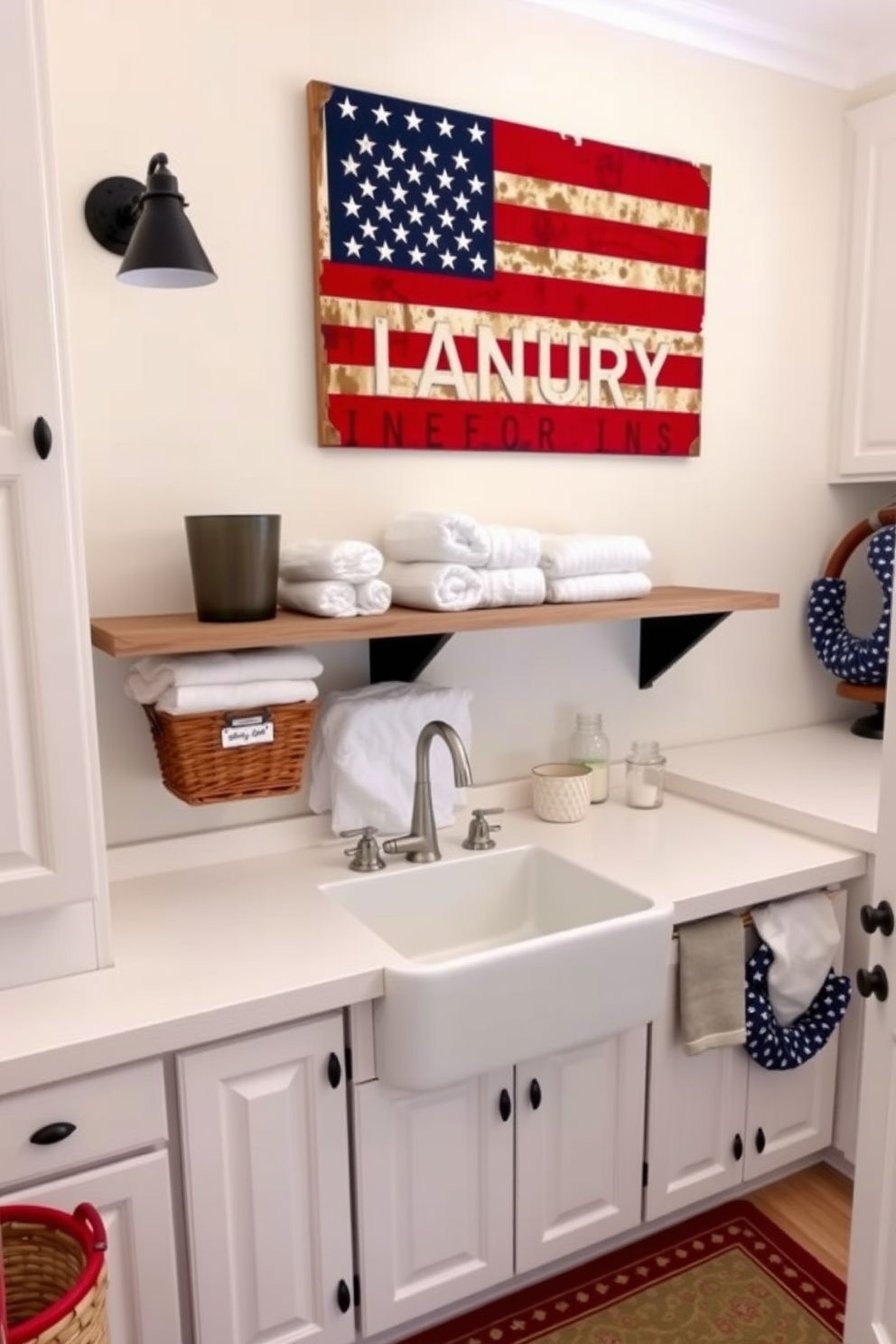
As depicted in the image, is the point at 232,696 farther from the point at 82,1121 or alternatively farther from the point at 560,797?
the point at 560,797

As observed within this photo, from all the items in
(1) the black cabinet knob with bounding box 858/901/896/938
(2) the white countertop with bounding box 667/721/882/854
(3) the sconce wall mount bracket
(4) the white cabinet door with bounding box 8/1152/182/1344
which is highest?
(3) the sconce wall mount bracket

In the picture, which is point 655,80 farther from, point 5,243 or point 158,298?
point 5,243

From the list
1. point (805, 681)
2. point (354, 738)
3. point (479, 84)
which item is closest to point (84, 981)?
point (354, 738)

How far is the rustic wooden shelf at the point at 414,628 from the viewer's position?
1.63 meters

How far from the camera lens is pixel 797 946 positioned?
78.3 inches

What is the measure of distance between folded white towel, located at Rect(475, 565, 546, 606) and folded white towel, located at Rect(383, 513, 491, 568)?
37 mm

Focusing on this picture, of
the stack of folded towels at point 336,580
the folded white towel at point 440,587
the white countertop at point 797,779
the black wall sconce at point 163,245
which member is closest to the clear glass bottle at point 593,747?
the white countertop at point 797,779

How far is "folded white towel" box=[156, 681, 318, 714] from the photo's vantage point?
1.69m

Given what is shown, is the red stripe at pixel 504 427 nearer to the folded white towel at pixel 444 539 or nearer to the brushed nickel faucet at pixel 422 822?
the folded white towel at pixel 444 539

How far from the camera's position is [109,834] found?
1914 millimetres

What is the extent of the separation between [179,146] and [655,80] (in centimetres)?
116

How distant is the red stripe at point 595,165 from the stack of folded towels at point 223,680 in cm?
116

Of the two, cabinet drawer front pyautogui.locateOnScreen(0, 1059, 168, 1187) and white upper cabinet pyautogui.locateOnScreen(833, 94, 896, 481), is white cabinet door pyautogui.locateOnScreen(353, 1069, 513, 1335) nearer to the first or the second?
cabinet drawer front pyautogui.locateOnScreen(0, 1059, 168, 1187)

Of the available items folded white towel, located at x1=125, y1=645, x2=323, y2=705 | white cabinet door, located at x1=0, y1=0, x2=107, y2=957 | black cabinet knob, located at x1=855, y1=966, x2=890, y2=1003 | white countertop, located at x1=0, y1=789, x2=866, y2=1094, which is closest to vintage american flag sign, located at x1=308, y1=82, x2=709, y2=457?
folded white towel, located at x1=125, y1=645, x2=323, y2=705
